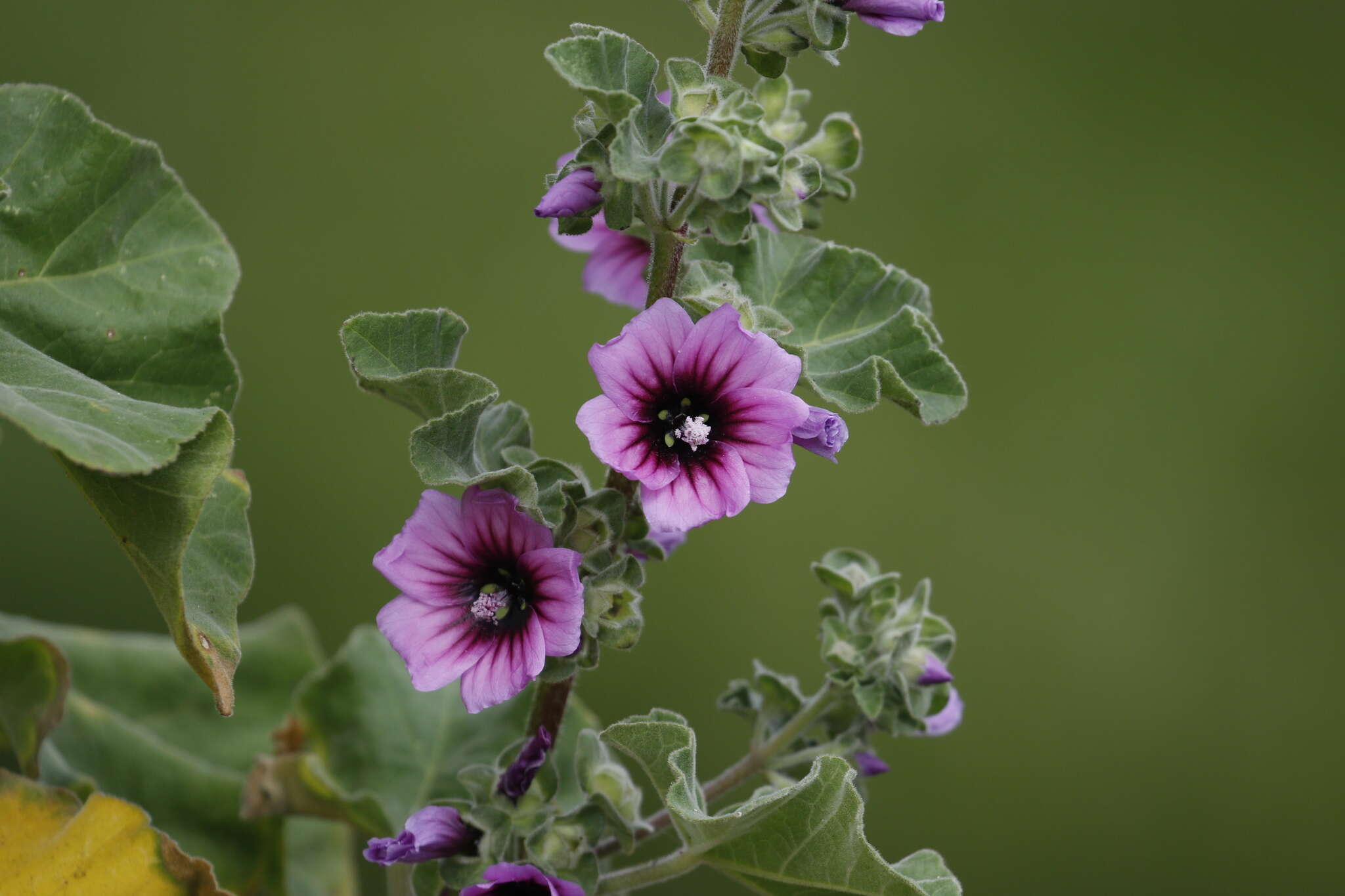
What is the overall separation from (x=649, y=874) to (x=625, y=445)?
0.63ft

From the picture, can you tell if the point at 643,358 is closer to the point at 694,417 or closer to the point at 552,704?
the point at 694,417

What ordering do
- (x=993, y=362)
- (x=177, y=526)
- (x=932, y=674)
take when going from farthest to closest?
(x=993, y=362)
(x=932, y=674)
(x=177, y=526)

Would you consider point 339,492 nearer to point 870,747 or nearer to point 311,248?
point 311,248

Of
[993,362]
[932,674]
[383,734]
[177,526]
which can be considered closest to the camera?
[177,526]

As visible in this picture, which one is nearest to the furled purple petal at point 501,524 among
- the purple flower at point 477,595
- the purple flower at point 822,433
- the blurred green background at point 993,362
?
the purple flower at point 477,595

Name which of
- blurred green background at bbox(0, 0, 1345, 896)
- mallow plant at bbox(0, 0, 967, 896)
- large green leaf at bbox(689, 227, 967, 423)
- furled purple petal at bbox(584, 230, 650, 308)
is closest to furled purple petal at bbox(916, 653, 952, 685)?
mallow plant at bbox(0, 0, 967, 896)

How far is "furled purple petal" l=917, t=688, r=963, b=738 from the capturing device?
623 mm

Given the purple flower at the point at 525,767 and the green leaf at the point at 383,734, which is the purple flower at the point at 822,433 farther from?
the green leaf at the point at 383,734

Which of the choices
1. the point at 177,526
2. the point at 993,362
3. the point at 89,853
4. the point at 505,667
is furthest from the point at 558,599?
the point at 993,362

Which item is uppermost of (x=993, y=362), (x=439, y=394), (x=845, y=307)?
(x=993, y=362)

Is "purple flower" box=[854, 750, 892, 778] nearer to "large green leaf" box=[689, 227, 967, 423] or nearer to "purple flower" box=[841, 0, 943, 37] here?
"large green leaf" box=[689, 227, 967, 423]

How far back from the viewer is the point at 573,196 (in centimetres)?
50

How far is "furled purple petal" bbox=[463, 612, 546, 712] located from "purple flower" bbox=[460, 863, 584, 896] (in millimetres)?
62

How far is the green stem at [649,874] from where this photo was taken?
0.58 m
